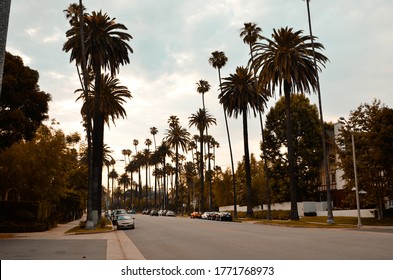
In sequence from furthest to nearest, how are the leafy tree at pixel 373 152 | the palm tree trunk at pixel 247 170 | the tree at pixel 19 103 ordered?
the palm tree trunk at pixel 247 170 < the leafy tree at pixel 373 152 < the tree at pixel 19 103

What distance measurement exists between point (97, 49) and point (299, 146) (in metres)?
36.0

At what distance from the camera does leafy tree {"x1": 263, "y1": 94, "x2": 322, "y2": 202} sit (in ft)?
210

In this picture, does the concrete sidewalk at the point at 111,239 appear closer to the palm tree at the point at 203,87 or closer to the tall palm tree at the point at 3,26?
the tall palm tree at the point at 3,26

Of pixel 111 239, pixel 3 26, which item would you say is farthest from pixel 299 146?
pixel 3 26

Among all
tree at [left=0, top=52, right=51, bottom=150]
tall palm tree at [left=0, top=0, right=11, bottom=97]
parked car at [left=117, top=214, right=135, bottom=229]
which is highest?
tree at [left=0, top=52, right=51, bottom=150]

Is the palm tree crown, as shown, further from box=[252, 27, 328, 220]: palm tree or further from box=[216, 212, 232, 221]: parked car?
box=[216, 212, 232, 221]: parked car

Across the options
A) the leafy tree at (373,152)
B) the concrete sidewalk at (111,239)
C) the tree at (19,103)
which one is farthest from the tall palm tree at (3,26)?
the leafy tree at (373,152)

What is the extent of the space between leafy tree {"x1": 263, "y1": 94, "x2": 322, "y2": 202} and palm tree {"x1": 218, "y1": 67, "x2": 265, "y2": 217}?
19.1ft

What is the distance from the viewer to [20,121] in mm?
28438

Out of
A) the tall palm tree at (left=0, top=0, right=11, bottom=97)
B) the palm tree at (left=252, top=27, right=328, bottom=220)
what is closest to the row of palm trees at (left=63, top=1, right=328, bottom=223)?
the palm tree at (left=252, top=27, right=328, bottom=220)

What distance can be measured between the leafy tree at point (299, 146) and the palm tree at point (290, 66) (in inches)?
673

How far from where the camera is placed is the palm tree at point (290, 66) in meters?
46.6
